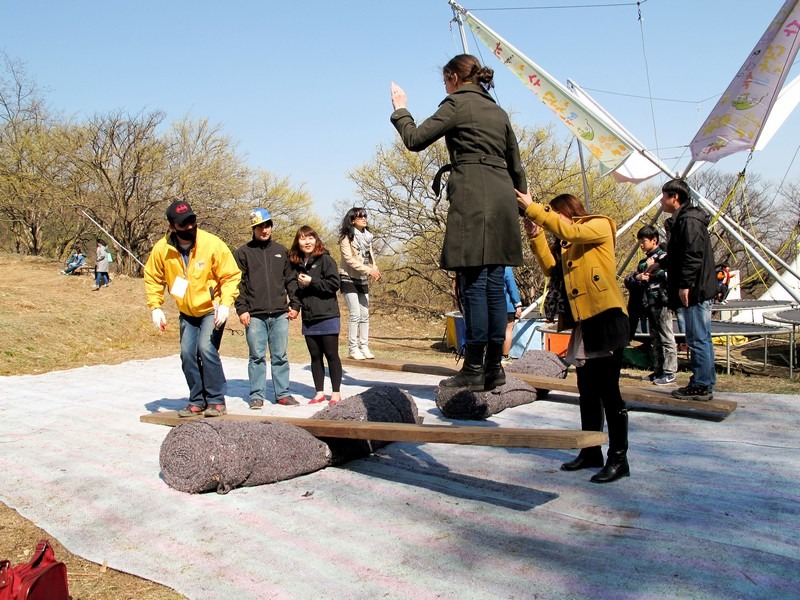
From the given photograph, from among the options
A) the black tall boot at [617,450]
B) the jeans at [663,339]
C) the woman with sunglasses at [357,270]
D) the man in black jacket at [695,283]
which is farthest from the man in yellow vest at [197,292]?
the jeans at [663,339]

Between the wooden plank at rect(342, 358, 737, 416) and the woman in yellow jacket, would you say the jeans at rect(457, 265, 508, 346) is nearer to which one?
the woman in yellow jacket

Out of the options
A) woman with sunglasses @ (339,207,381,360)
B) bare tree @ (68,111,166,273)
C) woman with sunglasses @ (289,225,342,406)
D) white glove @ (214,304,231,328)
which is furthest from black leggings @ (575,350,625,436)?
bare tree @ (68,111,166,273)

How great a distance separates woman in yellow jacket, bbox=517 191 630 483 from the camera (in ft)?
13.8

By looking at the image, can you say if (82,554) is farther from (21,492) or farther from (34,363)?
(34,363)

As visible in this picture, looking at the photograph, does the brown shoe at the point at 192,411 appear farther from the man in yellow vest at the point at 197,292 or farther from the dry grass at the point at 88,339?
the dry grass at the point at 88,339

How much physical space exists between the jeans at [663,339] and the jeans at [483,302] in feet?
15.7

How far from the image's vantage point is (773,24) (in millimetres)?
9133

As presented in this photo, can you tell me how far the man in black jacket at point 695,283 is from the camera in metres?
6.22

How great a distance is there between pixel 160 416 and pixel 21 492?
161 cm

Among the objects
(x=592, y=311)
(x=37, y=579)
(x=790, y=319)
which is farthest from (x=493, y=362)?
(x=790, y=319)

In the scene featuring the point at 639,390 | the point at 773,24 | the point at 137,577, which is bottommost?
the point at 137,577

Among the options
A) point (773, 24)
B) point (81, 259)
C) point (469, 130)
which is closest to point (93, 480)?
point (469, 130)

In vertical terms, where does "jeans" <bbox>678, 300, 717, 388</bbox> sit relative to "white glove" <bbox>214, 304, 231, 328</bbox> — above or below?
below

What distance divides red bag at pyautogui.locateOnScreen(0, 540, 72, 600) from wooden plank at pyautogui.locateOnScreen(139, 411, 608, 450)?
6.22ft
